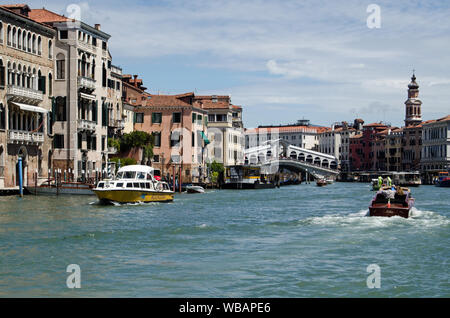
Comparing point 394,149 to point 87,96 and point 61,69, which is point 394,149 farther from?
point 61,69

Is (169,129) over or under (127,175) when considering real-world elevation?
over

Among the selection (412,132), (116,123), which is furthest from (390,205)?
(412,132)

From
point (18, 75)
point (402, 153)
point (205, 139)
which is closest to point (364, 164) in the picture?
point (402, 153)

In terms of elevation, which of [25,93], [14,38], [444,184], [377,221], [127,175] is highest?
[14,38]

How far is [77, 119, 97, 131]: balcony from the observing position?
45688 millimetres

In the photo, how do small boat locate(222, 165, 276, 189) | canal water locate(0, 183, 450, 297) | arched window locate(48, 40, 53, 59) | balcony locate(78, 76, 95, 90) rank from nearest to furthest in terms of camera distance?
canal water locate(0, 183, 450, 297) < arched window locate(48, 40, 53, 59) < balcony locate(78, 76, 95, 90) < small boat locate(222, 165, 276, 189)

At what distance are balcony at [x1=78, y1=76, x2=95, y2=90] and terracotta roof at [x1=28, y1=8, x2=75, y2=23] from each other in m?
3.73

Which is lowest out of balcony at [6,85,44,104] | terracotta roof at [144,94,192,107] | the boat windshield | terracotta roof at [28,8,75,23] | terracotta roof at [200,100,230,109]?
the boat windshield

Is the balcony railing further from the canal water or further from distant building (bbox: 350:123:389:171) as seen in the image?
distant building (bbox: 350:123:389:171)

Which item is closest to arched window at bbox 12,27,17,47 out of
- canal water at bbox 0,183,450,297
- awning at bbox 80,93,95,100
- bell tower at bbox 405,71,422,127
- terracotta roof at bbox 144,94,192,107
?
awning at bbox 80,93,95,100

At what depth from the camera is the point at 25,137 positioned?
41.4 metres

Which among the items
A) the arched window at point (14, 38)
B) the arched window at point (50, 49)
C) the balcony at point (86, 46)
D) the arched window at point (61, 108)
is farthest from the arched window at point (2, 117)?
the balcony at point (86, 46)

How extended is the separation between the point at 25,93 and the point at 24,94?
171mm
